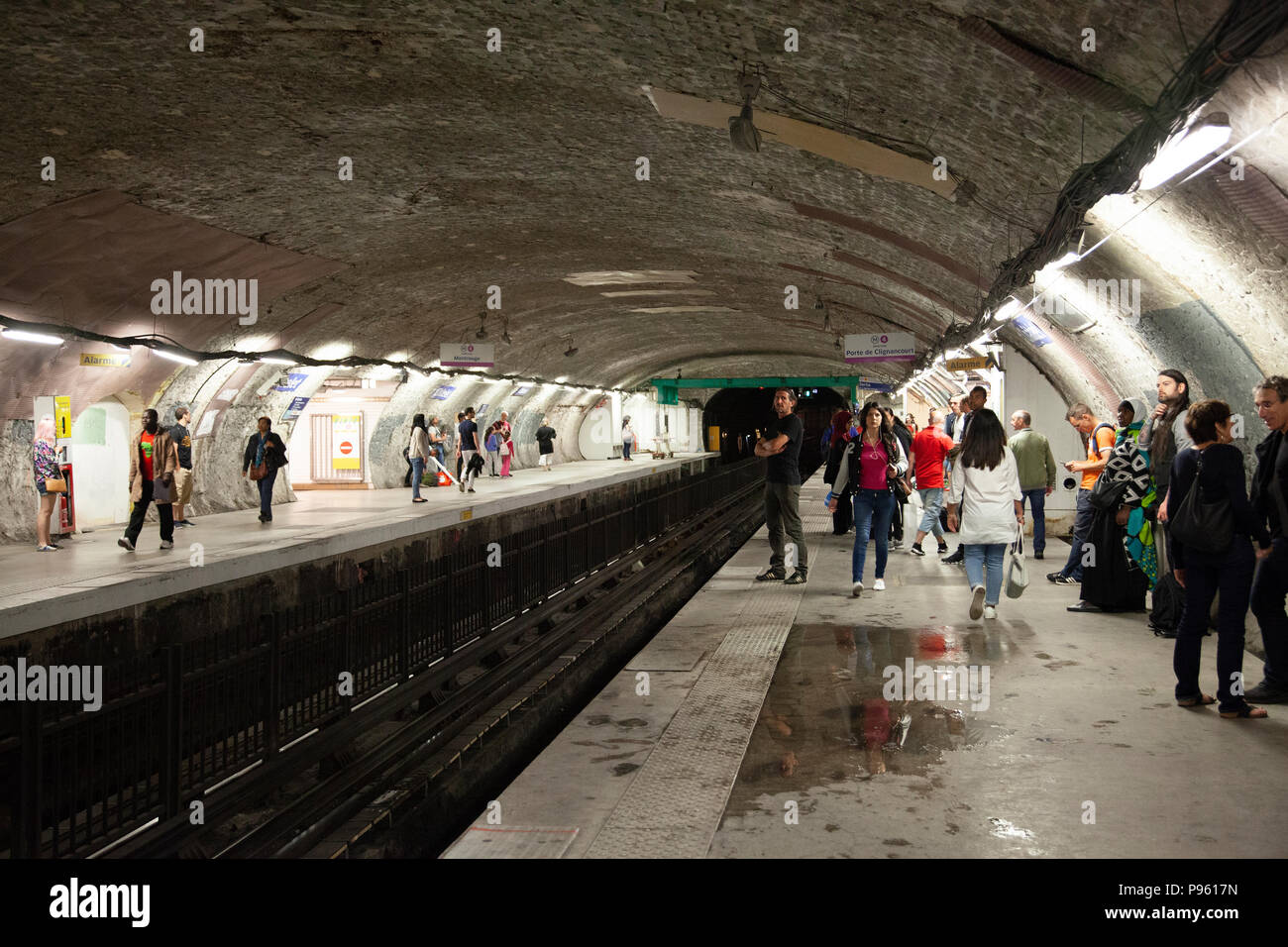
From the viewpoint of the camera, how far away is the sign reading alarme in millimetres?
23125

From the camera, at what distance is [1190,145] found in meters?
4.93

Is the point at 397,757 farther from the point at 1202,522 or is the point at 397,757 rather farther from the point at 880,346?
the point at 880,346

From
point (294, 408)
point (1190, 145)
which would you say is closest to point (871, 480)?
point (1190, 145)

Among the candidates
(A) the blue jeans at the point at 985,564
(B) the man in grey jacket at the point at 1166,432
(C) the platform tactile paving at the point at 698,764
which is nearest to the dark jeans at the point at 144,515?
(C) the platform tactile paving at the point at 698,764

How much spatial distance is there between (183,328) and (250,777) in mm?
10508

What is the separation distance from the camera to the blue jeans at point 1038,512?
11.3 meters

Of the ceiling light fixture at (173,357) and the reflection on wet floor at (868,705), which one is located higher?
the ceiling light fixture at (173,357)

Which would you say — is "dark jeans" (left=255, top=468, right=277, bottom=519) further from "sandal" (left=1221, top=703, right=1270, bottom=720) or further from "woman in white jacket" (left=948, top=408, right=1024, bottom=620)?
"sandal" (left=1221, top=703, right=1270, bottom=720)

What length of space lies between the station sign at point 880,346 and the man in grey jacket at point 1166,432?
1047 centimetres

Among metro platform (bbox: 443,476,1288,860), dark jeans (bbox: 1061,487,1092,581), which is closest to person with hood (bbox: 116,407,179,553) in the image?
metro platform (bbox: 443,476,1288,860)

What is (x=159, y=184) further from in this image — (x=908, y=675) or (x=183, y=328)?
(x=908, y=675)

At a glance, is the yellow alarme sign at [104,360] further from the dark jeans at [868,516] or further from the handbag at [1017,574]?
the handbag at [1017,574]

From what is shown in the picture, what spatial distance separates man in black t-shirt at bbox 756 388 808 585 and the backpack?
3.28 m
